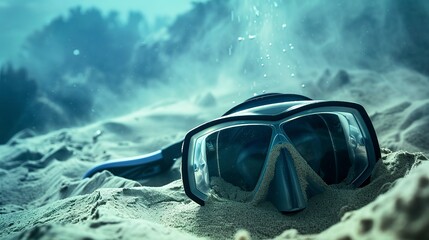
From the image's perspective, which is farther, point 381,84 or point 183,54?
point 183,54

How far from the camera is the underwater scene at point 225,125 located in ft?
6.32

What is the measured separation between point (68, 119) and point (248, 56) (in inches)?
337

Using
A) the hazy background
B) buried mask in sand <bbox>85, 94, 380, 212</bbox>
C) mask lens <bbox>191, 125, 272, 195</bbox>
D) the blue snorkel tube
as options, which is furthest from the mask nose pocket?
the hazy background

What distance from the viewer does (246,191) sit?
7.83 feet

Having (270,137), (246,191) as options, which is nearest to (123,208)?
(246,191)

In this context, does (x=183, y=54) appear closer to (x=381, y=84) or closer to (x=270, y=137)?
(x=381, y=84)

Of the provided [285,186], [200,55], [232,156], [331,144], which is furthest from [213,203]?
[200,55]

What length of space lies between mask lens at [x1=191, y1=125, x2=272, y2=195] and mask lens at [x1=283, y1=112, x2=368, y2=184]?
0.23 metres

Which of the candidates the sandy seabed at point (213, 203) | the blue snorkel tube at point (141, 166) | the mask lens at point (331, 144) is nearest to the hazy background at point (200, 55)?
the sandy seabed at point (213, 203)

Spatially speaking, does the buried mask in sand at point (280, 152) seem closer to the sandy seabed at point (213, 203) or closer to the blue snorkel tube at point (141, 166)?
the sandy seabed at point (213, 203)

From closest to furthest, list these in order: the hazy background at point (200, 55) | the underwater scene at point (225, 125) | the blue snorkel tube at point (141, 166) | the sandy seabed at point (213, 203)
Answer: the sandy seabed at point (213, 203), the underwater scene at point (225, 125), the blue snorkel tube at point (141, 166), the hazy background at point (200, 55)

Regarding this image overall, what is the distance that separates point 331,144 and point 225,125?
0.81 m

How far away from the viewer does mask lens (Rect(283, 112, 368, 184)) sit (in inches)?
91.1

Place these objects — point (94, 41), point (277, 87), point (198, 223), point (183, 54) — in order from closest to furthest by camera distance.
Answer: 1. point (198, 223)
2. point (277, 87)
3. point (183, 54)
4. point (94, 41)
